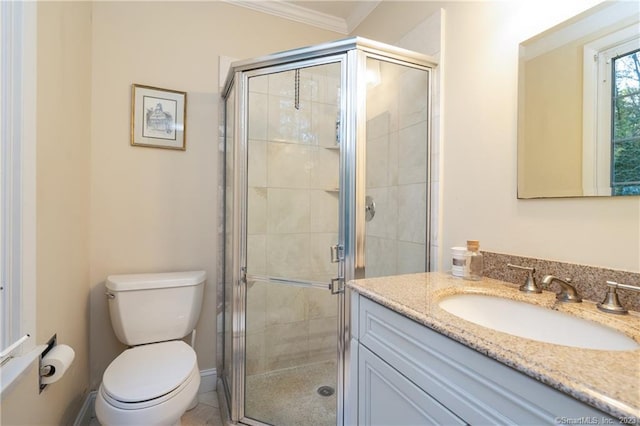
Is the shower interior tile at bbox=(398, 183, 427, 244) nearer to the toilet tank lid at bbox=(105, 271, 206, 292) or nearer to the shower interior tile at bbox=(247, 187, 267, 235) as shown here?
the shower interior tile at bbox=(247, 187, 267, 235)

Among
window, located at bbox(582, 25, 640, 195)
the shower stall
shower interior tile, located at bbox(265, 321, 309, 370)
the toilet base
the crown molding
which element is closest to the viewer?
window, located at bbox(582, 25, 640, 195)

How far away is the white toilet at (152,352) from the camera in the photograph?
3.82 feet

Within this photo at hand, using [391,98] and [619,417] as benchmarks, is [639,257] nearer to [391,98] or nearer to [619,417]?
[619,417]

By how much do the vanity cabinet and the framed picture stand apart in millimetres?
1498

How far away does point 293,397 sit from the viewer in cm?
173

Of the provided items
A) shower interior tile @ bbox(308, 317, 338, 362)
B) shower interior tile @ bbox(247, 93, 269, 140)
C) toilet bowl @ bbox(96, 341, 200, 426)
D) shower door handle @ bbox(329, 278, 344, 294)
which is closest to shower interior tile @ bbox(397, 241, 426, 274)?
shower door handle @ bbox(329, 278, 344, 294)

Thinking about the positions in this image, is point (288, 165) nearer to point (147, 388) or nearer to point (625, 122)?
point (147, 388)

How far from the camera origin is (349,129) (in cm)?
136

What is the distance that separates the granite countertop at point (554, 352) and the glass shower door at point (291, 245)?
61cm

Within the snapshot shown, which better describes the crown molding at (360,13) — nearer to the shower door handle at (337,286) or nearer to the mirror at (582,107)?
the mirror at (582,107)

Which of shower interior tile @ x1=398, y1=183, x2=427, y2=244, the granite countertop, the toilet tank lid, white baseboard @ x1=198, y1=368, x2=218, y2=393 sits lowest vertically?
white baseboard @ x1=198, y1=368, x2=218, y2=393

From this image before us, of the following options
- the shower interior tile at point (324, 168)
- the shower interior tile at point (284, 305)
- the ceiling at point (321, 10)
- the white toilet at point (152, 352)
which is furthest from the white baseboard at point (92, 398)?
the ceiling at point (321, 10)

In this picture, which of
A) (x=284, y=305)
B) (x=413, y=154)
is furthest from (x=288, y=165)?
(x=284, y=305)

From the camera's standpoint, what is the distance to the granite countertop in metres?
0.45
